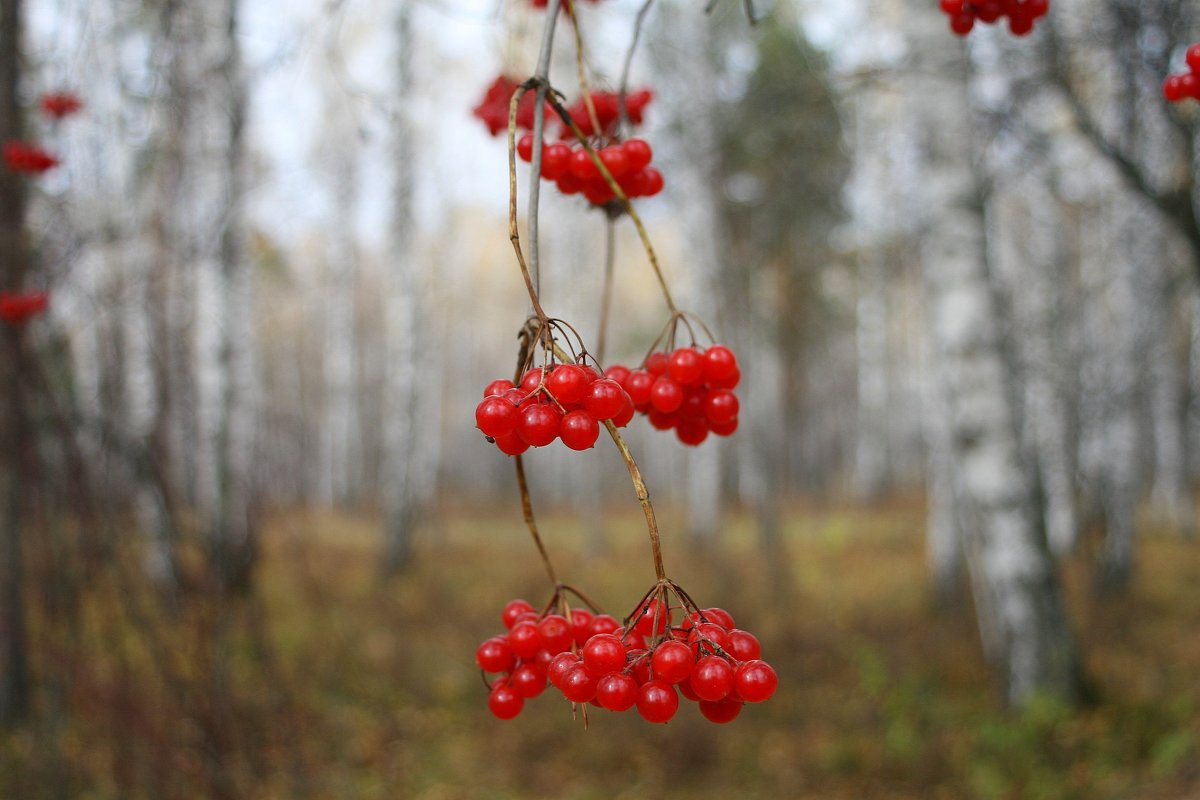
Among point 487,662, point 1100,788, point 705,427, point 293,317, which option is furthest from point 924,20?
point 293,317

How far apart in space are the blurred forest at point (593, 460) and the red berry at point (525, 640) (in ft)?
1.12

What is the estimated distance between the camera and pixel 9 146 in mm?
2672

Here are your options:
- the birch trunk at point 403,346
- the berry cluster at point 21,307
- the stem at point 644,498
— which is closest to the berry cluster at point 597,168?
the stem at point 644,498

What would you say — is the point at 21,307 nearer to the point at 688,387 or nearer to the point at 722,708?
the point at 688,387

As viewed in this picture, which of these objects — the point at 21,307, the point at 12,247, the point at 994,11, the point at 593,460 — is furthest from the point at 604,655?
the point at 593,460

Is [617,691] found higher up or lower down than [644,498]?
lower down

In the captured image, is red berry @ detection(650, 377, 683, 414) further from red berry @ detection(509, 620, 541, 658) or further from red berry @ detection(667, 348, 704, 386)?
red berry @ detection(509, 620, 541, 658)

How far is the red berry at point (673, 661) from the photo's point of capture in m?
0.65

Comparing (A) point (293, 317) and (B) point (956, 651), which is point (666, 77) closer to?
(B) point (956, 651)

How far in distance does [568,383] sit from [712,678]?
0.92 feet

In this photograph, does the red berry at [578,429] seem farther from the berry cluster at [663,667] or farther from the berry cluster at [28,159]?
the berry cluster at [28,159]

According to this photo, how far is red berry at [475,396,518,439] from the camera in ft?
2.11

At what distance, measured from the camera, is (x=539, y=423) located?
647mm

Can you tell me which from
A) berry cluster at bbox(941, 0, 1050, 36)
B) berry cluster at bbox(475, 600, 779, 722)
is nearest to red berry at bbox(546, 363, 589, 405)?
berry cluster at bbox(475, 600, 779, 722)
